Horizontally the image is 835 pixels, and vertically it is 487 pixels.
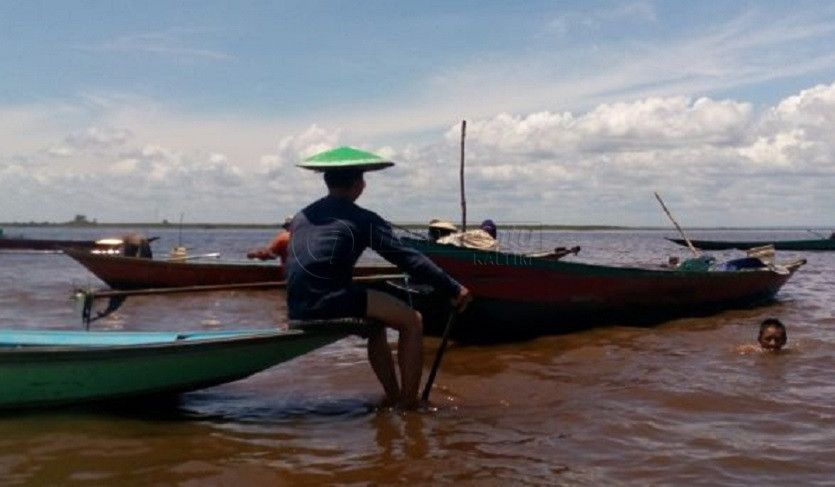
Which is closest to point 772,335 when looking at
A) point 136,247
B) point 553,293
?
point 553,293

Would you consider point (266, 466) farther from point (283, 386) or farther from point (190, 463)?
point (283, 386)

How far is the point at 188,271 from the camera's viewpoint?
17406 mm

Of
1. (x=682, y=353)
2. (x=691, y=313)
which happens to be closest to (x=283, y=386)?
(x=682, y=353)

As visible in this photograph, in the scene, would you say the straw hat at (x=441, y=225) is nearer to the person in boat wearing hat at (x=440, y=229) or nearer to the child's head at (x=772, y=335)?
the person in boat wearing hat at (x=440, y=229)

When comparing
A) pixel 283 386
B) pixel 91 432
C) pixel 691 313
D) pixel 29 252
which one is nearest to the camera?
pixel 91 432

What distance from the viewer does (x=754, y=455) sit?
5.04m

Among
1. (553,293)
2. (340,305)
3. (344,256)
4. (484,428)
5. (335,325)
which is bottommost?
(484,428)

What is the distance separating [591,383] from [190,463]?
404 cm

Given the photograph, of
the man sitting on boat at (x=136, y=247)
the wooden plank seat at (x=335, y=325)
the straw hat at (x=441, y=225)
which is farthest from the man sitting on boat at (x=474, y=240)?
the man sitting on boat at (x=136, y=247)

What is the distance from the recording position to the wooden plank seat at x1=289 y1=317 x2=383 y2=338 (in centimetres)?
564

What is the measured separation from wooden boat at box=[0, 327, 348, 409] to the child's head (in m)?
5.69

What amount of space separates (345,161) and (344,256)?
2.28 feet

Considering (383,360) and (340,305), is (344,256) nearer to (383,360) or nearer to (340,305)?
(340,305)

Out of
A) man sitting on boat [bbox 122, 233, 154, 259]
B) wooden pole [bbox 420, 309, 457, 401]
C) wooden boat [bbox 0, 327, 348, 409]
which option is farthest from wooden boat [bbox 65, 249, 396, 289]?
wooden boat [bbox 0, 327, 348, 409]
